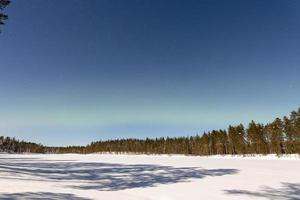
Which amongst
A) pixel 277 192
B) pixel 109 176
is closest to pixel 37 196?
pixel 109 176

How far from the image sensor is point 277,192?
17.1 m

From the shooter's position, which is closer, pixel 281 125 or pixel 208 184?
pixel 208 184

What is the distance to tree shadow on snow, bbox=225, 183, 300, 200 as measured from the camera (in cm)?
1568

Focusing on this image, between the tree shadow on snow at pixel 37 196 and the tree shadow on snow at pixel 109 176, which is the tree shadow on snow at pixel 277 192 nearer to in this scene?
the tree shadow on snow at pixel 109 176

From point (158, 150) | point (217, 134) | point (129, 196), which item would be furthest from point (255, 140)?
point (129, 196)

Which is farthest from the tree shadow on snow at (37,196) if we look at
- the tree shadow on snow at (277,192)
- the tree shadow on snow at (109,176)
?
the tree shadow on snow at (277,192)

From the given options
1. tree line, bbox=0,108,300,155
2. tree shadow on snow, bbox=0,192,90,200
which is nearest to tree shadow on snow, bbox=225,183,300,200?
tree shadow on snow, bbox=0,192,90,200

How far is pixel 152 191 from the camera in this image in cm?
1858

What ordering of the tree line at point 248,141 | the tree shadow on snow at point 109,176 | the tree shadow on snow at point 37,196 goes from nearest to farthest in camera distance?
the tree shadow on snow at point 37,196 < the tree shadow on snow at point 109,176 < the tree line at point 248,141

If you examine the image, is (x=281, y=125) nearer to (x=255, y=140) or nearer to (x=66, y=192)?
(x=255, y=140)

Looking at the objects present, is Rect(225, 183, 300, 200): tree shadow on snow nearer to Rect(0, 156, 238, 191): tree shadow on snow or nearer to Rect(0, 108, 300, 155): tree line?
Rect(0, 156, 238, 191): tree shadow on snow

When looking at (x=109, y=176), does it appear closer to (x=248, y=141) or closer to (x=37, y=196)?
(x=37, y=196)

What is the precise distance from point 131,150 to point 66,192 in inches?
7058

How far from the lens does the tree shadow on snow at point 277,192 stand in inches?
617
